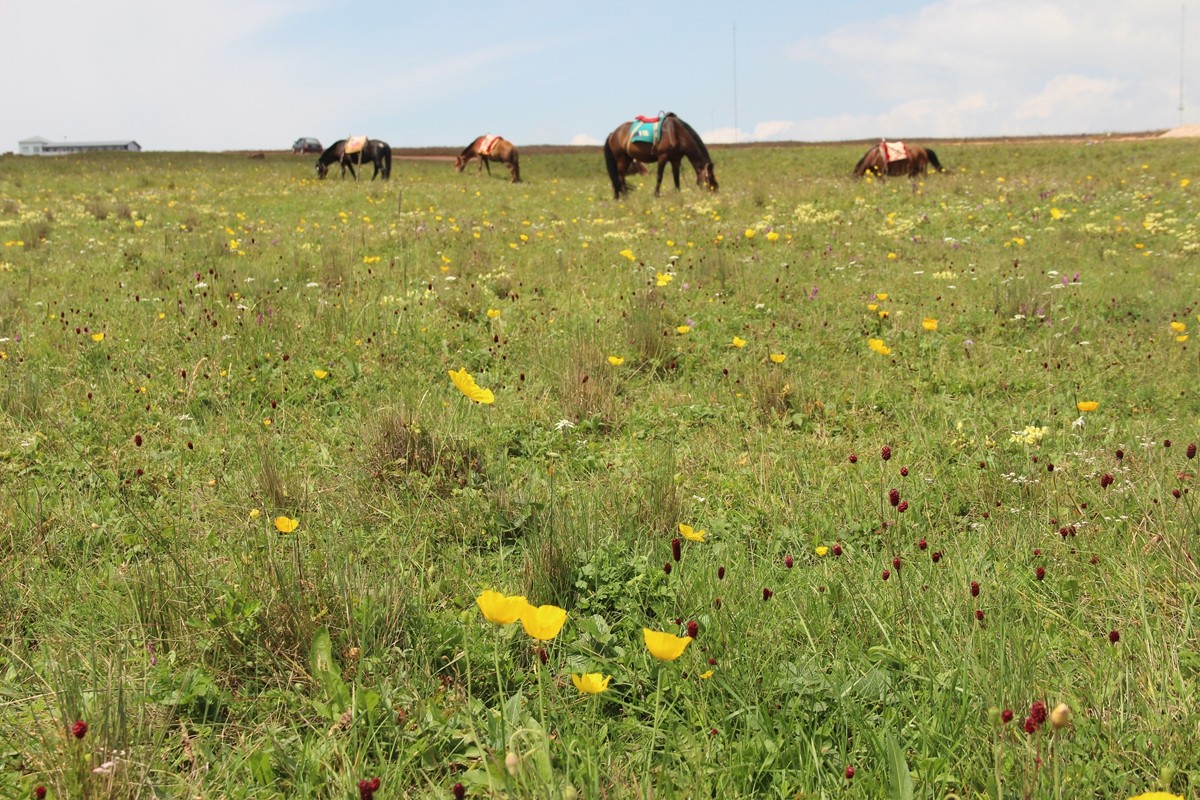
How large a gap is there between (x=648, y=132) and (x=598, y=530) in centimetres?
1429

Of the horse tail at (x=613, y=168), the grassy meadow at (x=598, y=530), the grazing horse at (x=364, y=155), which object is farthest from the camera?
the grazing horse at (x=364, y=155)

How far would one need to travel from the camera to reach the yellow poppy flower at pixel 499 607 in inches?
58.1

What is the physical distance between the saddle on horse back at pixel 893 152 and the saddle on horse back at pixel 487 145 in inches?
585

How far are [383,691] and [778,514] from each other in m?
1.78

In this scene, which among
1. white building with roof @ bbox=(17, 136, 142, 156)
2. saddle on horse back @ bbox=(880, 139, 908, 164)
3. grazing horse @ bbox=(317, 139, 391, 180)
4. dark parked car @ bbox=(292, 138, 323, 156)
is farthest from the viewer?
white building with roof @ bbox=(17, 136, 142, 156)

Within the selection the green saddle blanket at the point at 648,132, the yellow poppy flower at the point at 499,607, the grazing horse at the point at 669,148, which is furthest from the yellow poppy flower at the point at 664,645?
the green saddle blanket at the point at 648,132

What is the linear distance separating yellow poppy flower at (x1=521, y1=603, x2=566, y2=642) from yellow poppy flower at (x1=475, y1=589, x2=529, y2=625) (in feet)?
0.07

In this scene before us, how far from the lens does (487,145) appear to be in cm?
2855

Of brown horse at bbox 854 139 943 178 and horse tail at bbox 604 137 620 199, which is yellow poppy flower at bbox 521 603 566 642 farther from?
brown horse at bbox 854 139 943 178

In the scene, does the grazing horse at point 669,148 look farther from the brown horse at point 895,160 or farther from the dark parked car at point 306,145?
the dark parked car at point 306,145

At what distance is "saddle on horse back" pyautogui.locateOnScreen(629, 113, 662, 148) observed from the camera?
15.6 m

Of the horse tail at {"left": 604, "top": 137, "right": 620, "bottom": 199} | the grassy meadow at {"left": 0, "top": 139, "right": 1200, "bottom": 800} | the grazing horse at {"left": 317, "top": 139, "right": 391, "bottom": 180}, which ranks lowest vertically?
the grassy meadow at {"left": 0, "top": 139, "right": 1200, "bottom": 800}

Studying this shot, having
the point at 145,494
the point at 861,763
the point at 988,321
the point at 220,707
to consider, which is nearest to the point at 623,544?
the point at 861,763

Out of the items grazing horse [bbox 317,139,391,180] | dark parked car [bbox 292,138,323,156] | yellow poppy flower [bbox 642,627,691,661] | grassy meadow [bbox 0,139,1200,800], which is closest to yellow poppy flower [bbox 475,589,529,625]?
grassy meadow [bbox 0,139,1200,800]
